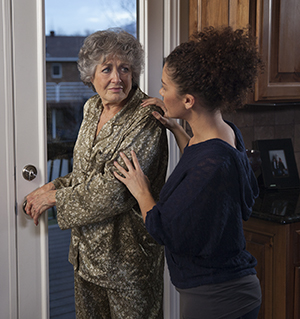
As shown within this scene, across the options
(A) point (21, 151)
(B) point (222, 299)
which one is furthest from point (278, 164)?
(A) point (21, 151)

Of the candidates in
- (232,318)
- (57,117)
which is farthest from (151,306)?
(57,117)

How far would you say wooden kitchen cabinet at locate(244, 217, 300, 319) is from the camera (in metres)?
2.02

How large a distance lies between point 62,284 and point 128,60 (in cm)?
116

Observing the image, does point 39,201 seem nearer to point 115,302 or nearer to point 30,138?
point 30,138

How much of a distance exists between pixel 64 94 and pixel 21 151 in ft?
1.14

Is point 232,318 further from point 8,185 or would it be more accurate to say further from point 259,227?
point 8,185

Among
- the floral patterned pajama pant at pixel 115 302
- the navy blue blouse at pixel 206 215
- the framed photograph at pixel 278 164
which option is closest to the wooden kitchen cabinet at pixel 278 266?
the framed photograph at pixel 278 164

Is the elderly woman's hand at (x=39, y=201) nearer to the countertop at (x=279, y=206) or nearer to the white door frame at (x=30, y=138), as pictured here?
the white door frame at (x=30, y=138)

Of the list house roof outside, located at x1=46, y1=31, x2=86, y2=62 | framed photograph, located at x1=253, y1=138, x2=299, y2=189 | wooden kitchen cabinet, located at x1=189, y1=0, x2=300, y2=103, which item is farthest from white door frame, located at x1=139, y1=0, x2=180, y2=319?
framed photograph, located at x1=253, y1=138, x2=299, y2=189

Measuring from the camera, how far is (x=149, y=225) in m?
1.33

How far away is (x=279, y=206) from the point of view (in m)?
2.21

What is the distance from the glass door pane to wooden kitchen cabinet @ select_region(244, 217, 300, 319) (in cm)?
100

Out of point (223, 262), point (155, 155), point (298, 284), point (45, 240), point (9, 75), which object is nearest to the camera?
point (223, 262)

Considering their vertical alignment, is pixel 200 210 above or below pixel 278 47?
below
